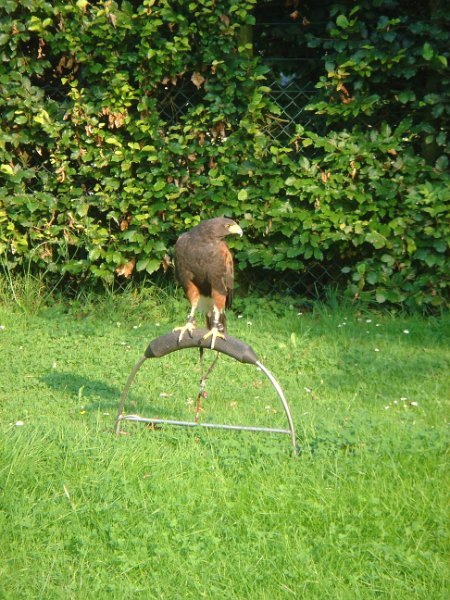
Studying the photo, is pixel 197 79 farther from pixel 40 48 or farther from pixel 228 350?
pixel 228 350

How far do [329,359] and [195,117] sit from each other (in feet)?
7.91

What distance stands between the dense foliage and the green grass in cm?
129

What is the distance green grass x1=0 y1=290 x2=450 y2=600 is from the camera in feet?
10.5

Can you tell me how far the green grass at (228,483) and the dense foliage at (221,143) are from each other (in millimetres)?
1290

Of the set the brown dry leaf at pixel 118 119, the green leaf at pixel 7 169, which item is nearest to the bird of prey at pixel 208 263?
the brown dry leaf at pixel 118 119

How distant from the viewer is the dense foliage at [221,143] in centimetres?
637

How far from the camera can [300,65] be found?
6.90 m

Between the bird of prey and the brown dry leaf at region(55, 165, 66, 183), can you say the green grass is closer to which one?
the bird of prey

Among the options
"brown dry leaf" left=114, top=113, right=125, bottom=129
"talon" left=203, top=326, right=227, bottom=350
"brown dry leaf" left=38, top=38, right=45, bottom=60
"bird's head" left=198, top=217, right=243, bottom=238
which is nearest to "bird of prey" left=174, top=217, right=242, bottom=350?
"bird's head" left=198, top=217, right=243, bottom=238

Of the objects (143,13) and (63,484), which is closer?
(63,484)

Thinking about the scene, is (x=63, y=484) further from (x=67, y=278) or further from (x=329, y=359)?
(x=67, y=278)

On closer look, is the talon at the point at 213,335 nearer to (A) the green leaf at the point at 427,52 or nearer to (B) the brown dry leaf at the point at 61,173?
(A) the green leaf at the point at 427,52

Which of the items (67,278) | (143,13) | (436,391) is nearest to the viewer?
(436,391)

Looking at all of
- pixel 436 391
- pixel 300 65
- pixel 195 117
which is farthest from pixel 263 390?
pixel 300 65
